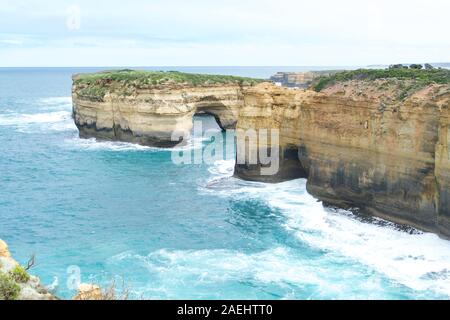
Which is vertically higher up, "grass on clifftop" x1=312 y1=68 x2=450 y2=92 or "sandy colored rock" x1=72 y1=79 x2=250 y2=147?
"grass on clifftop" x1=312 y1=68 x2=450 y2=92

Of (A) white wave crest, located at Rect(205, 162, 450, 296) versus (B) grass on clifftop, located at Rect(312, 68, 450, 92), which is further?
(B) grass on clifftop, located at Rect(312, 68, 450, 92)

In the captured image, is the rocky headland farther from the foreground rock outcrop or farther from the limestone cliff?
the foreground rock outcrop

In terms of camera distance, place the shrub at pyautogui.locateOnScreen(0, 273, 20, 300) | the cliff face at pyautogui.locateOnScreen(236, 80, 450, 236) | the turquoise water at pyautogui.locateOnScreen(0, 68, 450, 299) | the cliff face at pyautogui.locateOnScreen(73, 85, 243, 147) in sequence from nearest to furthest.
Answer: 1. the shrub at pyautogui.locateOnScreen(0, 273, 20, 300)
2. the turquoise water at pyautogui.locateOnScreen(0, 68, 450, 299)
3. the cliff face at pyautogui.locateOnScreen(236, 80, 450, 236)
4. the cliff face at pyautogui.locateOnScreen(73, 85, 243, 147)

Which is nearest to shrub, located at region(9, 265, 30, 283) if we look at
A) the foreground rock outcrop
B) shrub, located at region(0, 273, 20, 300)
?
the foreground rock outcrop

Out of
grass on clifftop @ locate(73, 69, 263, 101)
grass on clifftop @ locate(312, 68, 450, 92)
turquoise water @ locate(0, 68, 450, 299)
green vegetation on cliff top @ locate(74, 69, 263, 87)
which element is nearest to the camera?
turquoise water @ locate(0, 68, 450, 299)

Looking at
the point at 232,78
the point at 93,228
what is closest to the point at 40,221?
the point at 93,228

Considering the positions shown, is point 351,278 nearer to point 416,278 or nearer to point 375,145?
point 416,278
